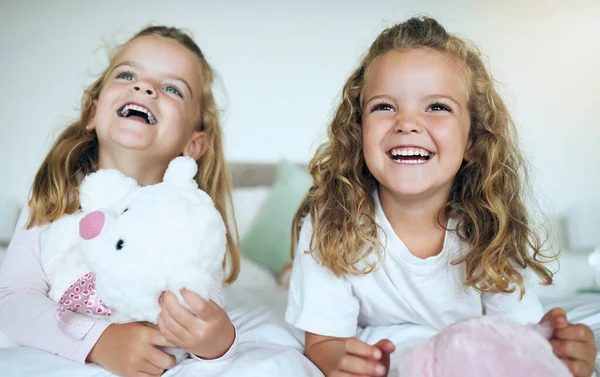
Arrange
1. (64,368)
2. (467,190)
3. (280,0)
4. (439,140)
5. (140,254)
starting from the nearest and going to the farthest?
(140,254), (64,368), (439,140), (467,190), (280,0)

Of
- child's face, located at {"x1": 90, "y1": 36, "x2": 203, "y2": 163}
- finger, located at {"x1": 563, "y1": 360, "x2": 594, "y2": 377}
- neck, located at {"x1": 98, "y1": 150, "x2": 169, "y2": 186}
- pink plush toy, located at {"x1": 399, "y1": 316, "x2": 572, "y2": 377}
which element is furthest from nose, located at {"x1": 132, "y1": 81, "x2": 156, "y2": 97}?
finger, located at {"x1": 563, "y1": 360, "x2": 594, "y2": 377}

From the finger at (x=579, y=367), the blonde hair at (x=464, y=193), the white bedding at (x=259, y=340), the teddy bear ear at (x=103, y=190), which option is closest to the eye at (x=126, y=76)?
the teddy bear ear at (x=103, y=190)

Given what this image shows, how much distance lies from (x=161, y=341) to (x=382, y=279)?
43 cm

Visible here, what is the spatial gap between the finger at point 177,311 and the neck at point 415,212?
0.47 m

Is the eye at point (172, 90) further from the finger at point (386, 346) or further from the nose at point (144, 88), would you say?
the finger at point (386, 346)

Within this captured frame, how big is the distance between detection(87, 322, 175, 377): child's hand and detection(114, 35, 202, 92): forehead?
54 centimetres

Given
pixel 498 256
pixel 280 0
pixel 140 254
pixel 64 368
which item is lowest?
pixel 64 368

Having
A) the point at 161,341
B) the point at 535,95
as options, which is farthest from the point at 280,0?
the point at 161,341

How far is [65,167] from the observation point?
108 cm

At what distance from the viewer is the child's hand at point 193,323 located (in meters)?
0.69

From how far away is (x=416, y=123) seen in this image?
0.92 m

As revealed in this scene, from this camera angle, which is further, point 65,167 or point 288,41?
point 288,41

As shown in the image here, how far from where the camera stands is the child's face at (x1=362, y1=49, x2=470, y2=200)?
93 cm

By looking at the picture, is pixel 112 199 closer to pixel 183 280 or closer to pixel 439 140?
pixel 183 280
